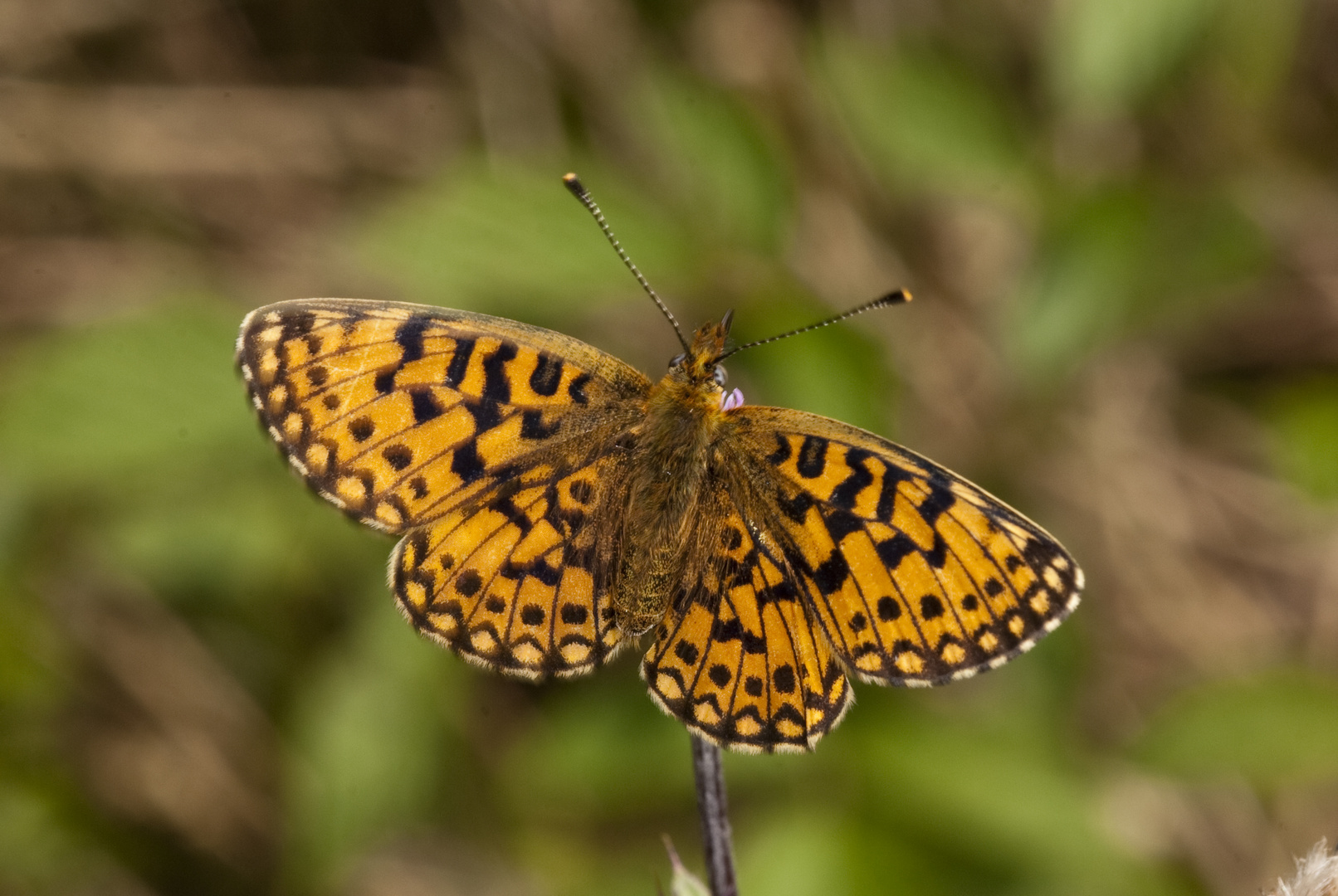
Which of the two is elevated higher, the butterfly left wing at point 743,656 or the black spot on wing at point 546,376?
the black spot on wing at point 546,376

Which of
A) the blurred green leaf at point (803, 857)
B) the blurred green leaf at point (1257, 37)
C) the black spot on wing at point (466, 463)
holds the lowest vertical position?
the blurred green leaf at point (803, 857)

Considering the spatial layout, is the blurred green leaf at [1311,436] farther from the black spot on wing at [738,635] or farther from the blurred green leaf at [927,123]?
the black spot on wing at [738,635]

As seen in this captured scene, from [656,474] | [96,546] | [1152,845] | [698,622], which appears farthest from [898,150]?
[96,546]

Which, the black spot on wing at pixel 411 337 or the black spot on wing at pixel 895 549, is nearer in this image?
the black spot on wing at pixel 895 549

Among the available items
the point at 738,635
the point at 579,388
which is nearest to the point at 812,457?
the point at 738,635

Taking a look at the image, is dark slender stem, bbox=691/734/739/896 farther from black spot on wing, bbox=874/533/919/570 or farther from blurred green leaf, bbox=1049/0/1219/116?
blurred green leaf, bbox=1049/0/1219/116

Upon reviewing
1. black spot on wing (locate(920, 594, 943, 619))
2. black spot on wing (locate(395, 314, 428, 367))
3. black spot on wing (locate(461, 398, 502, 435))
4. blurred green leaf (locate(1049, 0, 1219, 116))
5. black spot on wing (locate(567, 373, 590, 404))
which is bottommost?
black spot on wing (locate(920, 594, 943, 619))

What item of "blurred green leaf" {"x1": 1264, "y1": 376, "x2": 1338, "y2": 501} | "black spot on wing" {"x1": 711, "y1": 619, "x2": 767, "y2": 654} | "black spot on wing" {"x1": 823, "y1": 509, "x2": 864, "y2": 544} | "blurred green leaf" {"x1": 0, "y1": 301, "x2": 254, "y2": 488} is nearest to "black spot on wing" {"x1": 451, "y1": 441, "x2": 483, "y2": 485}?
"black spot on wing" {"x1": 711, "y1": 619, "x2": 767, "y2": 654}

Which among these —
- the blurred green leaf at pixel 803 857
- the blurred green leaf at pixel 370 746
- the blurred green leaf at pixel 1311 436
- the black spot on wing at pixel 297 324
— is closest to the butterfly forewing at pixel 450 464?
the black spot on wing at pixel 297 324
